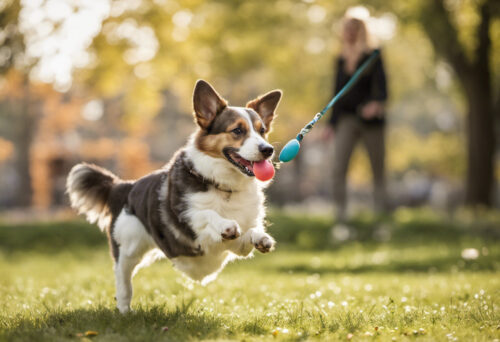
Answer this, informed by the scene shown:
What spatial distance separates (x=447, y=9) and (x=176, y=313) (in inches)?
466

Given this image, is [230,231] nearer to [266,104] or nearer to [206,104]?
[206,104]

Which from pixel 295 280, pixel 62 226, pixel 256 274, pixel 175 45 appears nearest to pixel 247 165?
pixel 295 280

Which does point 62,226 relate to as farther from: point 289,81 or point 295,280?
point 289,81

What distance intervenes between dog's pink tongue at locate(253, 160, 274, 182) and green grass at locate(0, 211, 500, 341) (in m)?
1.08

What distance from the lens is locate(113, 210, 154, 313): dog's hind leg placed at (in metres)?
4.68

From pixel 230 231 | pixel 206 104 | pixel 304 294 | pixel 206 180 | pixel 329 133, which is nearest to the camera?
pixel 230 231

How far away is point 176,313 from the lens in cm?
420

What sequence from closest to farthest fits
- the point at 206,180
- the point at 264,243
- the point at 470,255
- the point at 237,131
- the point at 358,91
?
the point at 264,243 < the point at 206,180 < the point at 237,131 < the point at 470,255 < the point at 358,91

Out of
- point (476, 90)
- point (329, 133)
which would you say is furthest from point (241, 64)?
point (329, 133)

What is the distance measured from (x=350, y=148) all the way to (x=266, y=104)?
4576mm

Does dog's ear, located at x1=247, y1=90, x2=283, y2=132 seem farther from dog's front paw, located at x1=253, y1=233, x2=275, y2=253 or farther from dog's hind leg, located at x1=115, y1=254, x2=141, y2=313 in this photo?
dog's hind leg, located at x1=115, y1=254, x2=141, y2=313

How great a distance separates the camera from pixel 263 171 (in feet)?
13.9

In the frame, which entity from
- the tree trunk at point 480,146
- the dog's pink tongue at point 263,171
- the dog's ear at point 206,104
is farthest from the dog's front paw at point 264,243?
the tree trunk at point 480,146

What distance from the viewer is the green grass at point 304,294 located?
146 inches
